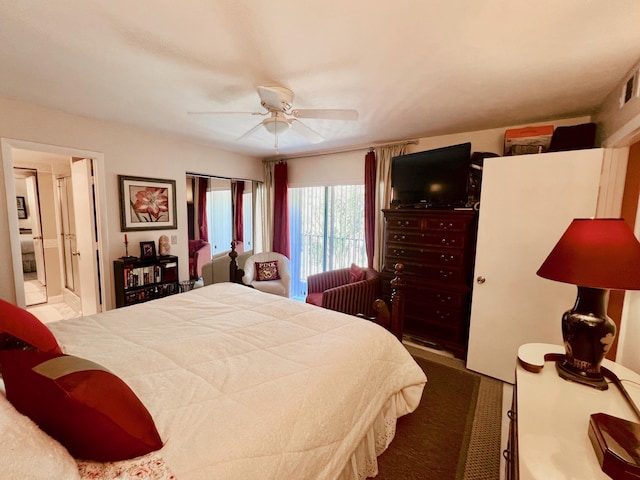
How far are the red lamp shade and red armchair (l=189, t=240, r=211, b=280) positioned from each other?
4127 mm

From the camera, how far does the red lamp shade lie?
116 centimetres

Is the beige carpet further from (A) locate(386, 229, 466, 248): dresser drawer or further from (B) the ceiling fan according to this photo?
(B) the ceiling fan

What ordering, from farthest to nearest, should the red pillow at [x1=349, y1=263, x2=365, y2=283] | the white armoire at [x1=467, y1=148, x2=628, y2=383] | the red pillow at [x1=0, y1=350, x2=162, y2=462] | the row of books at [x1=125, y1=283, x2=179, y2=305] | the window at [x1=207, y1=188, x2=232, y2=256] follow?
the window at [x1=207, y1=188, x2=232, y2=256], the red pillow at [x1=349, y1=263, x2=365, y2=283], the row of books at [x1=125, y1=283, x2=179, y2=305], the white armoire at [x1=467, y1=148, x2=628, y2=383], the red pillow at [x1=0, y1=350, x2=162, y2=462]

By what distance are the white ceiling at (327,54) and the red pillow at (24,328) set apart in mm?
1473

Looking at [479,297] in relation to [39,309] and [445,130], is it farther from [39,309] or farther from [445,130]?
[39,309]

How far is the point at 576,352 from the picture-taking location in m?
1.32

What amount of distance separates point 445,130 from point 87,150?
13.4ft

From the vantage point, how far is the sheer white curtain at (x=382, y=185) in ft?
12.1

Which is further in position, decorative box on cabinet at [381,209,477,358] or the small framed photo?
the small framed photo

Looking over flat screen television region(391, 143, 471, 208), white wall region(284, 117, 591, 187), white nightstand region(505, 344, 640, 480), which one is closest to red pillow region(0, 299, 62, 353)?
white nightstand region(505, 344, 640, 480)

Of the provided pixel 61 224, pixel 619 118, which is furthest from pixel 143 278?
pixel 619 118

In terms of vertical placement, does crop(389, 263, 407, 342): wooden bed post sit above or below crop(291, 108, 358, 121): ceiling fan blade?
below

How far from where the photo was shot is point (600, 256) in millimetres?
1207

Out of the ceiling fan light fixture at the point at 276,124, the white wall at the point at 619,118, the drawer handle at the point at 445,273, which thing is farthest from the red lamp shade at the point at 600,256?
the ceiling fan light fixture at the point at 276,124
